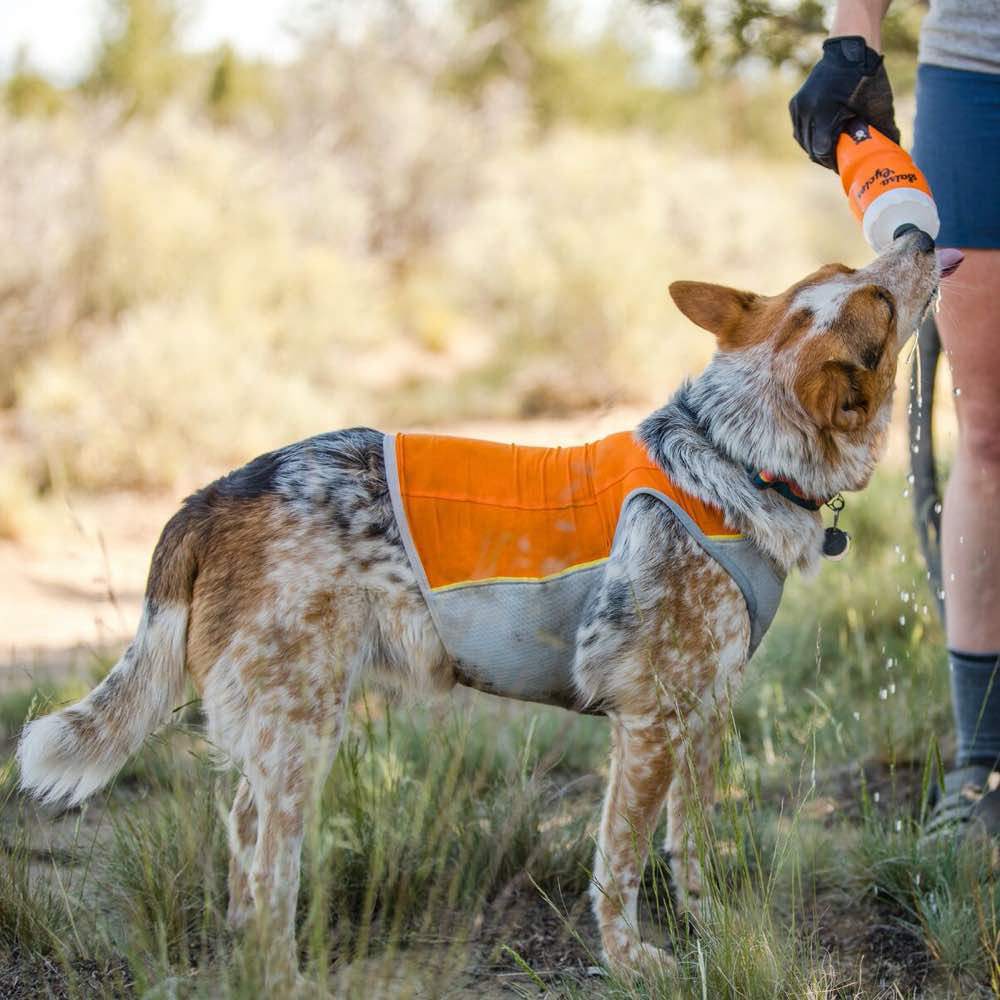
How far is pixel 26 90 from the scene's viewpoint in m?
21.5

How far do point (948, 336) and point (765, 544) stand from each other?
918 millimetres

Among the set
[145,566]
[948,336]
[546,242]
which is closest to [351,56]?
[546,242]

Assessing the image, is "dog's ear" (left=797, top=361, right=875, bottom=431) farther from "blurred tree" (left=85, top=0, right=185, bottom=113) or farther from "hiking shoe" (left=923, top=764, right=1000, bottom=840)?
"blurred tree" (left=85, top=0, right=185, bottom=113)

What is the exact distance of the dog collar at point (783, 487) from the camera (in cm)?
294

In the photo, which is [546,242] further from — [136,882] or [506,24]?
[506,24]

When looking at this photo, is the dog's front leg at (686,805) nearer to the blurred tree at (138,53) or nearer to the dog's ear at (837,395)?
the dog's ear at (837,395)

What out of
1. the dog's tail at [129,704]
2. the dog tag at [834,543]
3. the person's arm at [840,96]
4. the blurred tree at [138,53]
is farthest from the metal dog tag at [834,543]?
the blurred tree at [138,53]

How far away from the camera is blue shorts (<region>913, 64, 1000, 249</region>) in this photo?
319cm

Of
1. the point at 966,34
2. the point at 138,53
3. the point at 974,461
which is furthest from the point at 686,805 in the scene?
the point at 138,53

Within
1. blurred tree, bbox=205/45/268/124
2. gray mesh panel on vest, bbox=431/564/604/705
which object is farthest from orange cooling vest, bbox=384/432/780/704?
blurred tree, bbox=205/45/268/124

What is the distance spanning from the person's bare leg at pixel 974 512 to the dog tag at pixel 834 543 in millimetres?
529

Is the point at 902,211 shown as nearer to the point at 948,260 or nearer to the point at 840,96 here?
the point at 948,260

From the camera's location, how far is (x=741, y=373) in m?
3.04

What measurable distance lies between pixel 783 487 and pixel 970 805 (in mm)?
1138
